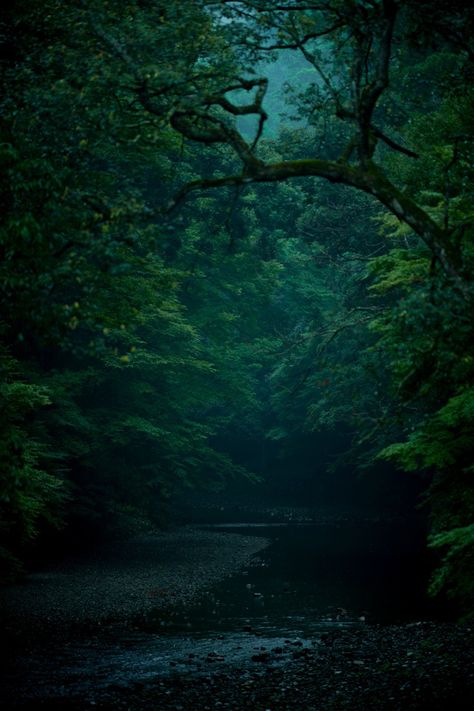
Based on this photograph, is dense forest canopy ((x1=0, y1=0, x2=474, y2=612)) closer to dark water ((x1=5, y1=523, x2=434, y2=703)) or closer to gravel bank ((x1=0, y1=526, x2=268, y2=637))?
gravel bank ((x1=0, y1=526, x2=268, y2=637))

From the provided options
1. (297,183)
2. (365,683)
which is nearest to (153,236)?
(365,683)

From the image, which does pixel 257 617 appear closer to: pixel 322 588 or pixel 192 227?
pixel 322 588

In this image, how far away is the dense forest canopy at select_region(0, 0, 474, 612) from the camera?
29.1ft

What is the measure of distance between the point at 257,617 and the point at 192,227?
27.9m

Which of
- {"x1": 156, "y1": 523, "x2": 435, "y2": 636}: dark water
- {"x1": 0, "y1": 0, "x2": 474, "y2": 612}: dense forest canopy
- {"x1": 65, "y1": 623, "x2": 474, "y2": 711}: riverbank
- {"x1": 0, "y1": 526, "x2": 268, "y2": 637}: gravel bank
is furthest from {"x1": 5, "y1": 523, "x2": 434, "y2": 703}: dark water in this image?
{"x1": 0, "y1": 0, "x2": 474, "y2": 612}: dense forest canopy

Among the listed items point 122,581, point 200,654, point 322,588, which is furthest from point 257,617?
point 122,581

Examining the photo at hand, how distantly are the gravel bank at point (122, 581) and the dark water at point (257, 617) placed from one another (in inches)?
37.8

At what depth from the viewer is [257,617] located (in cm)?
1655

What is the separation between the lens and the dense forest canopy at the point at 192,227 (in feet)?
29.1

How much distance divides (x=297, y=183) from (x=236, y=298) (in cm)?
888

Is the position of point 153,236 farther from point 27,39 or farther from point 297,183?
point 297,183

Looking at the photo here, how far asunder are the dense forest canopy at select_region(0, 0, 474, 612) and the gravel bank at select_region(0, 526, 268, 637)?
150 centimetres

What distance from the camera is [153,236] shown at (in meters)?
8.97

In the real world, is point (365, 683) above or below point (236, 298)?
below
